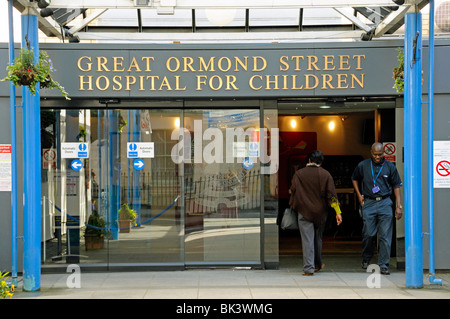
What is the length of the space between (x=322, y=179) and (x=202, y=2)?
10.2 ft

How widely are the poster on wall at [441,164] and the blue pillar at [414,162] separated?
1.12 meters

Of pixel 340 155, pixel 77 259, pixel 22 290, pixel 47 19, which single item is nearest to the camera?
pixel 22 290

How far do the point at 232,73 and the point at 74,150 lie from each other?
2.75m

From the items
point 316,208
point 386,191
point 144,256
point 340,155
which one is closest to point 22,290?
point 144,256

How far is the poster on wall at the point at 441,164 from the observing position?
8547mm

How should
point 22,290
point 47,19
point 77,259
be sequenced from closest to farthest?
point 22,290 < point 47,19 < point 77,259

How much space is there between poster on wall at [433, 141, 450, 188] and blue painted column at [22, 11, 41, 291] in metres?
5.73

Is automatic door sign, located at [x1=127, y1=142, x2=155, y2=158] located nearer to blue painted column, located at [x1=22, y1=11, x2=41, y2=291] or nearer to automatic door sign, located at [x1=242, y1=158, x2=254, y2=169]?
automatic door sign, located at [x1=242, y1=158, x2=254, y2=169]

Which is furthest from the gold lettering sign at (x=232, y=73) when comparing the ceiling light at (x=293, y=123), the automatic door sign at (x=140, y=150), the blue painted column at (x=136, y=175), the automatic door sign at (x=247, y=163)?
the ceiling light at (x=293, y=123)

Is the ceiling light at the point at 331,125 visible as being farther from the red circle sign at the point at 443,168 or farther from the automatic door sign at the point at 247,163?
the red circle sign at the point at 443,168

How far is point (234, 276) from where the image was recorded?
27.9ft

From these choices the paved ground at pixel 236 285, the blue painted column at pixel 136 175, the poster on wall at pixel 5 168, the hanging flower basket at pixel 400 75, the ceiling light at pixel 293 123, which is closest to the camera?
the paved ground at pixel 236 285

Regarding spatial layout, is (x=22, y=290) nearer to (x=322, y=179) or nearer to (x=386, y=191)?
(x=322, y=179)

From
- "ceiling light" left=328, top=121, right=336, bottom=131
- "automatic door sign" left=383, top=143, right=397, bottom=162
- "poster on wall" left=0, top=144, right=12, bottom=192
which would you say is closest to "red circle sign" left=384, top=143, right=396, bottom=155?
"automatic door sign" left=383, top=143, right=397, bottom=162
